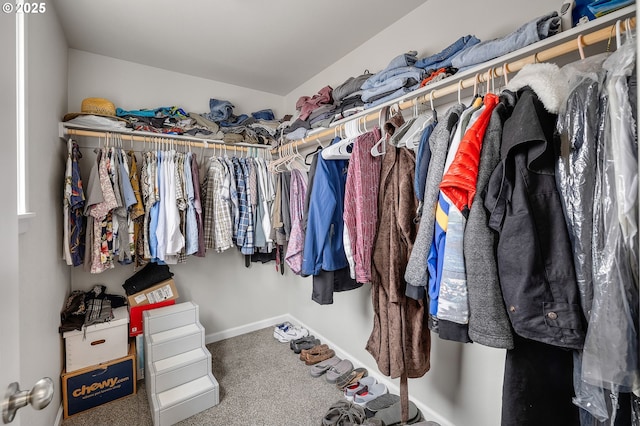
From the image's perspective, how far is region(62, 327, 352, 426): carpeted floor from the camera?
1.72 metres

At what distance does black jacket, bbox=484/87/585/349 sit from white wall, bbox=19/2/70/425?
1755 mm

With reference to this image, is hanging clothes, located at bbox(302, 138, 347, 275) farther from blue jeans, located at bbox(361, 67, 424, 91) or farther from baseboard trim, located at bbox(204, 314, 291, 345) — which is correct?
baseboard trim, located at bbox(204, 314, 291, 345)

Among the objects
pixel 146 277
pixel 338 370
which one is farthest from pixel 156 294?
pixel 338 370

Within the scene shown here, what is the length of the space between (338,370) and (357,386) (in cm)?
21

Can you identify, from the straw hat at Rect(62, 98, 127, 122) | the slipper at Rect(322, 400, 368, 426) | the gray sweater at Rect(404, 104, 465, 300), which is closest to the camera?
the gray sweater at Rect(404, 104, 465, 300)

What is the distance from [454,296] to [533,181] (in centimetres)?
40

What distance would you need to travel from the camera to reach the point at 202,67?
242cm

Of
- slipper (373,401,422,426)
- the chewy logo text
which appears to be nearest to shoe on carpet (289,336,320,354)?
slipper (373,401,422,426)

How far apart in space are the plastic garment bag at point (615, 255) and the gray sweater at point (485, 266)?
182mm

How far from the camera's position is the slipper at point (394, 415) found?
1.62m

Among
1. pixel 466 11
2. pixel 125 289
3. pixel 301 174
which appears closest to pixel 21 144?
pixel 125 289

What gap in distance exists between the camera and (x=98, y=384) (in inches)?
72.2

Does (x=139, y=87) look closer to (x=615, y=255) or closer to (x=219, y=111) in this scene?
(x=219, y=111)

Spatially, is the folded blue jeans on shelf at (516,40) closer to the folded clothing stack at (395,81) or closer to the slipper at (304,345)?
the folded clothing stack at (395,81)
